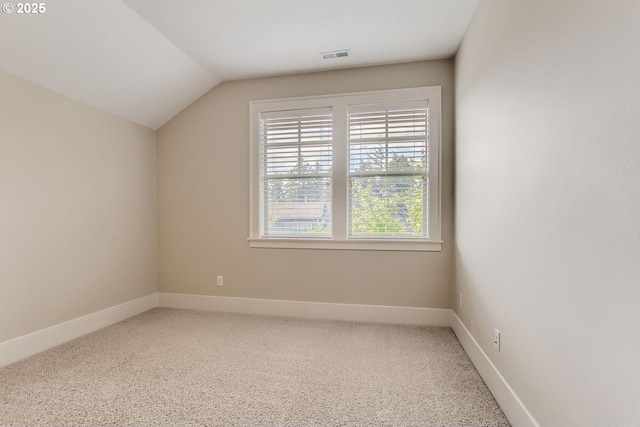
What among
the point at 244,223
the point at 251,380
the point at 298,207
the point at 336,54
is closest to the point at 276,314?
the point at 244,223

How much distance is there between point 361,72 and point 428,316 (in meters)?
2.67

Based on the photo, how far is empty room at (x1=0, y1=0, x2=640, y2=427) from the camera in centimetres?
115

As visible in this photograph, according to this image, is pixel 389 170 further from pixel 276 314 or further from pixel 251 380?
pixel 251 380

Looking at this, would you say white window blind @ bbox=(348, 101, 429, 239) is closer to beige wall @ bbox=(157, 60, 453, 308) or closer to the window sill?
the window sill

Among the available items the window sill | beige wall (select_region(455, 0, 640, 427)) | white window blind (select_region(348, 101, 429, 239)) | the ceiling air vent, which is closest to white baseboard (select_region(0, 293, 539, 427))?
beige wall (select_region(455, 0, 640, 427))

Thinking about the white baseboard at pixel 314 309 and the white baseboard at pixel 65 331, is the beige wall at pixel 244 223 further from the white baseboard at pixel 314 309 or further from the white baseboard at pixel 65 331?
the white baseboard at pixel 65 331

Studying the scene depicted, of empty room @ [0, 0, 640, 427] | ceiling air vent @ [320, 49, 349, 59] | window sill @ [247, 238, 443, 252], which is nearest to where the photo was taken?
empty room @ [0, 0, 640, 427]

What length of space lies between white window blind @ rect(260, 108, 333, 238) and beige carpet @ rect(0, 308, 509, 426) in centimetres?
111

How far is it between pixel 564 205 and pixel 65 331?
376cm

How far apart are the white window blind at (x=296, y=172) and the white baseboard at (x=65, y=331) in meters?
1.70

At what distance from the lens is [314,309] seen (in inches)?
133

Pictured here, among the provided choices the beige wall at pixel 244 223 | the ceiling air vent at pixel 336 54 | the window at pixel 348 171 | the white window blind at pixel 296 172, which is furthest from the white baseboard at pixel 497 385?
the ceiling air vent at pixel 336 54

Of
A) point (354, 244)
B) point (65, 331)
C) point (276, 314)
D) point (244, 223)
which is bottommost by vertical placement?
point (276, 314)

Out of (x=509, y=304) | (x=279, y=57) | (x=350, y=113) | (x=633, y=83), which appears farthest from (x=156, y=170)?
(x=633, y=83)
